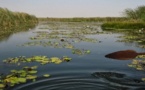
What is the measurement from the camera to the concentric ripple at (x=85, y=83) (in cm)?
668

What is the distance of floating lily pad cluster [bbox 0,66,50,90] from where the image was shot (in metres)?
6.98

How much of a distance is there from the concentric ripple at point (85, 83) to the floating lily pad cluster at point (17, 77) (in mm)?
293

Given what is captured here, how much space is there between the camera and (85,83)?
7160 mm

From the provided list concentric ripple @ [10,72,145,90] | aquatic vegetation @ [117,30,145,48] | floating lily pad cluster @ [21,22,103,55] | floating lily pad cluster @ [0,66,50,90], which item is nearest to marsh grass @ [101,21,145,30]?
floating lily pad cluster @ [21,22,103,55]

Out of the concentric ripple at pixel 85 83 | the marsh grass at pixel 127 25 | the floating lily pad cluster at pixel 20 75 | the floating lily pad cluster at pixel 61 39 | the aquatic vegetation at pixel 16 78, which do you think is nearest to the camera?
the concentric ripple at pixel 85 83

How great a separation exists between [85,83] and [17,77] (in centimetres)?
211

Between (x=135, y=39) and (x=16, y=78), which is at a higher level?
(x=16, y=78)

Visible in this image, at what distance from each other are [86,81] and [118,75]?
1398 mm

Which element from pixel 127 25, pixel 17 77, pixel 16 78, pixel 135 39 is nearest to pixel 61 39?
pixel 135 39

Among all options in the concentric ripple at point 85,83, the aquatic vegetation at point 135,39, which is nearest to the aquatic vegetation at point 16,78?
the concentric ripple at point 85,83

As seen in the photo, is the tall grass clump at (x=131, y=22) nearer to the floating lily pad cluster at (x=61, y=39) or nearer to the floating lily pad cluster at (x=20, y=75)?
the floating lily pad cluster at (x=61, y=39)

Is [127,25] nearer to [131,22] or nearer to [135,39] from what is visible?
[131,22]

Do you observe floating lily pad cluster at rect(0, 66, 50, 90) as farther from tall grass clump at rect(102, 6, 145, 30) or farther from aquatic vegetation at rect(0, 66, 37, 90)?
tall grass clump at rect(102, 6, 145, 30)

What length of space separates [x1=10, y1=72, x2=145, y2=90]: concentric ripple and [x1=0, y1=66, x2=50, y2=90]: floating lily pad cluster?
0.96 feet
